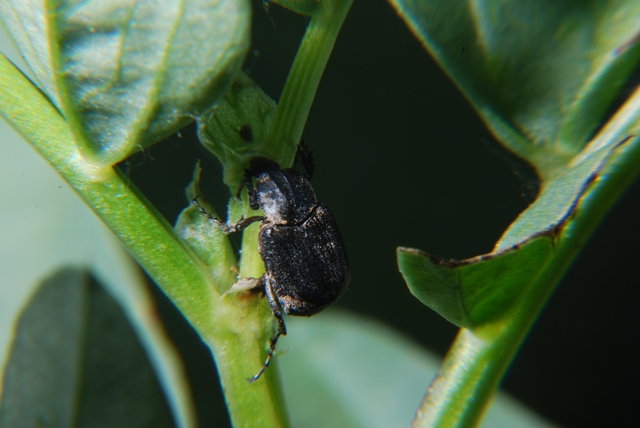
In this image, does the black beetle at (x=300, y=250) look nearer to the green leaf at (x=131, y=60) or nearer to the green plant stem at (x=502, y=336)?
the green plant stem at (x=502, y=336)

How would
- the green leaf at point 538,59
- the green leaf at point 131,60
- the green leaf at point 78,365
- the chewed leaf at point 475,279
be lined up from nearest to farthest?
the green leaf at point 131,60 → the chewed leaf at point 475,279 → the green leaf at point 538,59 → the green leaf at point 78,365

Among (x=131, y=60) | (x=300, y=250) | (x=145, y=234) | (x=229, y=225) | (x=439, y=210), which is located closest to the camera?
(x=131, y=60)

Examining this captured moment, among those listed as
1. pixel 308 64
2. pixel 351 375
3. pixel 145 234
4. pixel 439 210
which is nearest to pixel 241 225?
pixel 145 234

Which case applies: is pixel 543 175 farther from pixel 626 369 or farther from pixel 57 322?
pixel 626 369

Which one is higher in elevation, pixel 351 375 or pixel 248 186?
pixel 248 186

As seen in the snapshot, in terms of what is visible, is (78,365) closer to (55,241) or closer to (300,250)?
(55,241)

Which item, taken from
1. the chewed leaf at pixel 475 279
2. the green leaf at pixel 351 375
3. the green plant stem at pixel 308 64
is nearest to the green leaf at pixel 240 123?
the green plant stem at pixel 308 64

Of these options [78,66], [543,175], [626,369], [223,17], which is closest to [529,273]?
[543,175]

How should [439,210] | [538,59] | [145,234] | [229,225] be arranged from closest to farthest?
[145,234] < [229,225] < [538,59] < [439,210]
